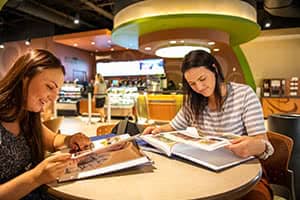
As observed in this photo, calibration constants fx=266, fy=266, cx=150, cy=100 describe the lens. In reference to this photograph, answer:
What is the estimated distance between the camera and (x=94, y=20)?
10281mm

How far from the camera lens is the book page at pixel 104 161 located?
111 centimetres

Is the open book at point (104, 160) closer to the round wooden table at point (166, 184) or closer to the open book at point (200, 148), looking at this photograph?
the round wooden table at point (166, 184)

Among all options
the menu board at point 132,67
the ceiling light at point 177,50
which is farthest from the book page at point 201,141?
the menu board at point 132,67

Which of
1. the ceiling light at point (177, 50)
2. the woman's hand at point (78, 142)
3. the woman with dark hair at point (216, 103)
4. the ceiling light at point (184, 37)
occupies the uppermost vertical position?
the ceiling light at point (184, 37)

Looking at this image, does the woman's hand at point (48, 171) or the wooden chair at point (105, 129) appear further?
the wooden chair at point (105, 129)

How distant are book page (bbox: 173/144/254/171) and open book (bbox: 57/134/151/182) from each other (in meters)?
0.21

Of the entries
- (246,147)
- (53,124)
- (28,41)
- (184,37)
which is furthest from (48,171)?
(28,41)

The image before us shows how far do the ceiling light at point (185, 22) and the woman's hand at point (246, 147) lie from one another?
206 centimetres

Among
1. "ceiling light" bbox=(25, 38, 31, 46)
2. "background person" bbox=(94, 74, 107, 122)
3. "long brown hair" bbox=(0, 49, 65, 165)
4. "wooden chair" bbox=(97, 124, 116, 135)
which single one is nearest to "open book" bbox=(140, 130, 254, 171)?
"long brown hair" bbox=(0, 49, 65, 165)

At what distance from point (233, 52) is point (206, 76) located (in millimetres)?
8260

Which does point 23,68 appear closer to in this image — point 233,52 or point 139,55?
point 233,52

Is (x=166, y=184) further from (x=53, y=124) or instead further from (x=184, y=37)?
(x=184, y=37)

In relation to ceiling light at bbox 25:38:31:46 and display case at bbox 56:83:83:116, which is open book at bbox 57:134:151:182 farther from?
ceiling light at bbox 25:38:31:46

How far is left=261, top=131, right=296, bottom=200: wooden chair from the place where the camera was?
1.75 metres
